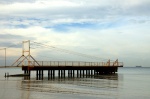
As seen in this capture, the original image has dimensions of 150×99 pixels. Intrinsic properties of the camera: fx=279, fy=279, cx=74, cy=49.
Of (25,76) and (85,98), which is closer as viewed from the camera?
(85,98)

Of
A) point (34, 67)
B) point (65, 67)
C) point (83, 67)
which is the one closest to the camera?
point (34, 67)

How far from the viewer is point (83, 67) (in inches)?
2773

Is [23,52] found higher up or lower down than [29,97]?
higher up

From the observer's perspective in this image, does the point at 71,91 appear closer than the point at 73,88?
Yes

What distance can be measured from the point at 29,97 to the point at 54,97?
8.62 ft

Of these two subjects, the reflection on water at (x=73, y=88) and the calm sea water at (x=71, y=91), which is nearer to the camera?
the calm sea water at (x=71, y=91)

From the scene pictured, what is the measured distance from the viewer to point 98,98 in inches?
1142

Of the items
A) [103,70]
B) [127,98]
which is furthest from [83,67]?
[127,98]

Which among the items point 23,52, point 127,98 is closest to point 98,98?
point 127,98

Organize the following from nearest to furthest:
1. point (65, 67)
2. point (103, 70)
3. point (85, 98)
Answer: point (85, 98), point (65, 67), point (103, 70)

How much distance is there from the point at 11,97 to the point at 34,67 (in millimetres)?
30448

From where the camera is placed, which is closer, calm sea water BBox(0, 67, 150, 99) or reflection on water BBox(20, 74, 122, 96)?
calm sea water BBox(0, 67, 150, 99)

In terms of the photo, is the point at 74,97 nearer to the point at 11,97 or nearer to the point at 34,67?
the point at 11,97

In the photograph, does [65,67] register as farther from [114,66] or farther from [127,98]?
[127,98]
